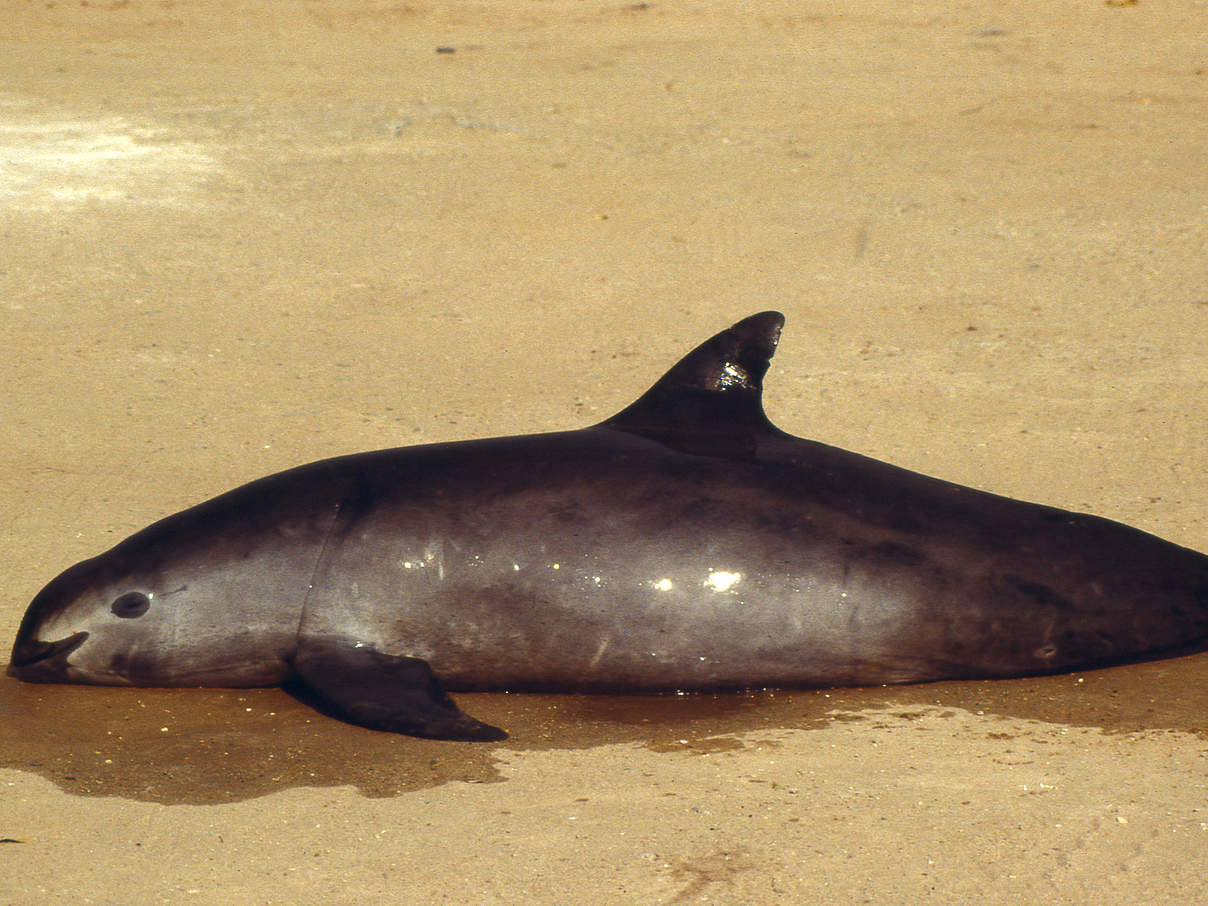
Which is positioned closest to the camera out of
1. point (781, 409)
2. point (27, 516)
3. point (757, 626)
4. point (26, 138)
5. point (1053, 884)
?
point (1053, 884)

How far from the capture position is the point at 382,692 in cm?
373

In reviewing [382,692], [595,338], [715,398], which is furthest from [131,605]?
[595,338]

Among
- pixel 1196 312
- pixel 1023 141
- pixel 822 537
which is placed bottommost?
pixel 822 537

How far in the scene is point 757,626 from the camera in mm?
3885

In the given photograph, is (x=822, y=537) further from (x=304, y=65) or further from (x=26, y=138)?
(x=304, y=65)

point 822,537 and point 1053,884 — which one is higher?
point 822,537

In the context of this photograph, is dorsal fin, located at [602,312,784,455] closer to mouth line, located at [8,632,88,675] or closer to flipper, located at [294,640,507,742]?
flipper, located at [294,640,507,742]

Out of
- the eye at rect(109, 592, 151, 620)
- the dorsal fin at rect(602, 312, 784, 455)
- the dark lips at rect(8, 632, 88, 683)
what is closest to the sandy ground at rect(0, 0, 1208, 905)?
the dark lips at rect(8, 632, 88, 683)

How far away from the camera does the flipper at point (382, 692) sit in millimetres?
3568

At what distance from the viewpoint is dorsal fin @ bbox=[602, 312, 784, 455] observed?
4.34 metres

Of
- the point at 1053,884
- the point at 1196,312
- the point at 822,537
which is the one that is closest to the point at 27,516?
the point at 822,537

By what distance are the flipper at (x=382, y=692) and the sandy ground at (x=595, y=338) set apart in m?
0.06

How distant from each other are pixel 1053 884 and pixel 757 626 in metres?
1.17

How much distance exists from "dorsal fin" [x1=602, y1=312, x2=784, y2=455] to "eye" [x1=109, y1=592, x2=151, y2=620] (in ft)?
4.40
